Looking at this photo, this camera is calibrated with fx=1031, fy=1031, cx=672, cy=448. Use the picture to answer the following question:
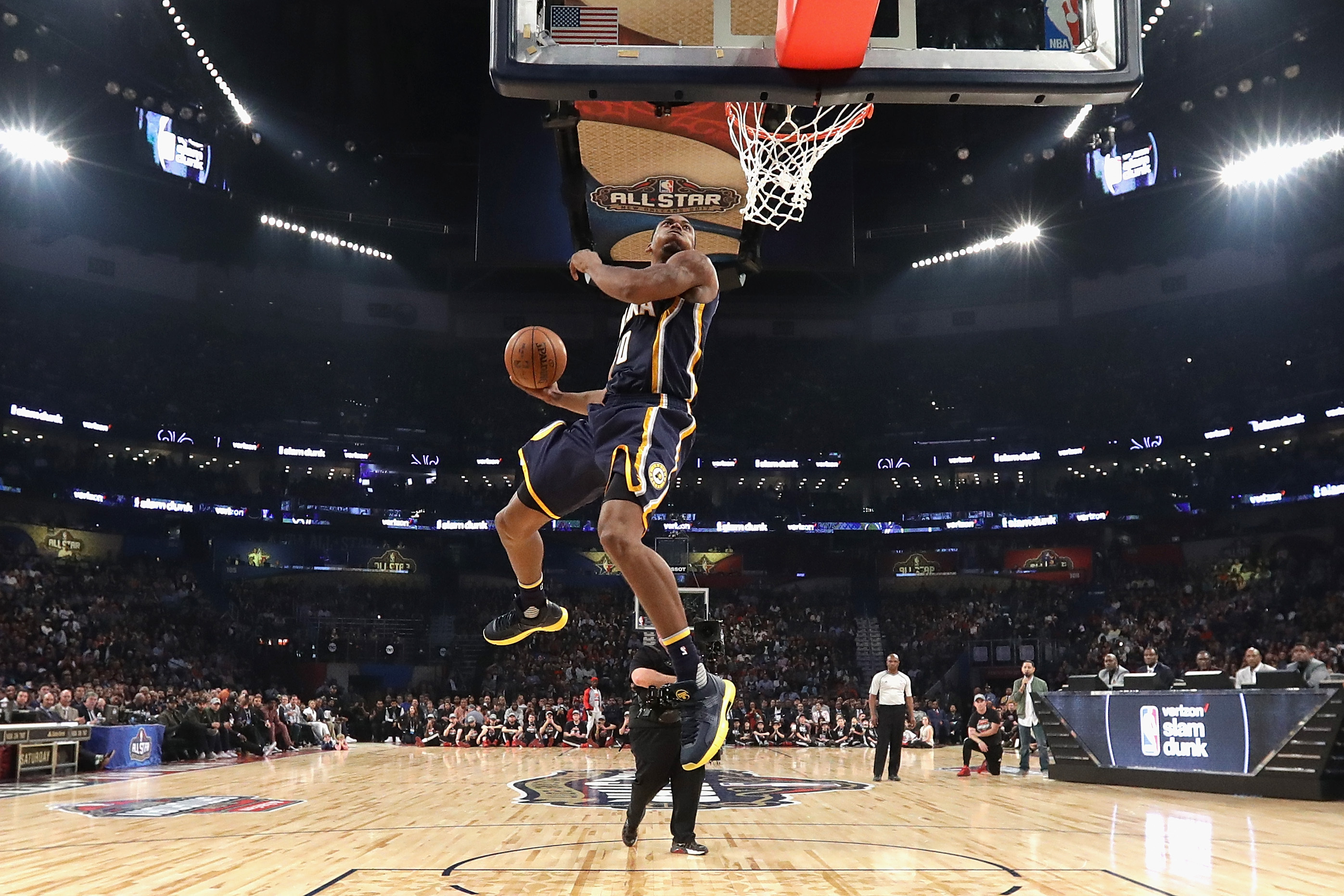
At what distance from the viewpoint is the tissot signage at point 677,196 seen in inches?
458

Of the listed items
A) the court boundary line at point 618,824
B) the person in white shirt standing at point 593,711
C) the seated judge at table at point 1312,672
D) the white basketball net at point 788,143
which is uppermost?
the white basketball net at point 788,143

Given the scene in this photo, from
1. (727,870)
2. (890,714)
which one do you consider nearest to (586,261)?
(727,870)

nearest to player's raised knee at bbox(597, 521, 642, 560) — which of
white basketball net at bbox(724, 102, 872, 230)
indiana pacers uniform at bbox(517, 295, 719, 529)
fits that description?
indiana pacers uniform at bbox(517, 295, 719, 529)

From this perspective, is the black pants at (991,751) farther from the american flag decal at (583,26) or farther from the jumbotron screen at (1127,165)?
the jumbotron screen at (1127,165)

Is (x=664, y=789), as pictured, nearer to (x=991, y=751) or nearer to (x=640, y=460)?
(x=991, y=751)

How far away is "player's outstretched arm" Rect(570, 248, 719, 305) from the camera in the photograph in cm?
439

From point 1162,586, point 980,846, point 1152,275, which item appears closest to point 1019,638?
point 1162,586

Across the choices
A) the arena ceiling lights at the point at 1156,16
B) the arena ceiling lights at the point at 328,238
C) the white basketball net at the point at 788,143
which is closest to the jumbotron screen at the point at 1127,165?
the arena ceiling lights at the point at 1156,16

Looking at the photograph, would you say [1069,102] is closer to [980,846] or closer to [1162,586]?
[980,846]

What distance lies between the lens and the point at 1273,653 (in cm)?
2295

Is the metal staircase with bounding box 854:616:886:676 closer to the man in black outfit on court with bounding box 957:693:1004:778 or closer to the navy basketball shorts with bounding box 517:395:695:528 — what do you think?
the man in black outfit on court with bounding box 957:693:1004:778

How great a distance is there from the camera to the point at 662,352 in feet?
15.2

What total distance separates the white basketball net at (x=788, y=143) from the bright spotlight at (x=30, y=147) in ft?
70.5

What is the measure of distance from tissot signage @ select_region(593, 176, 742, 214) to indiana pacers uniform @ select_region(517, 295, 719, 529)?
23.4 ft
